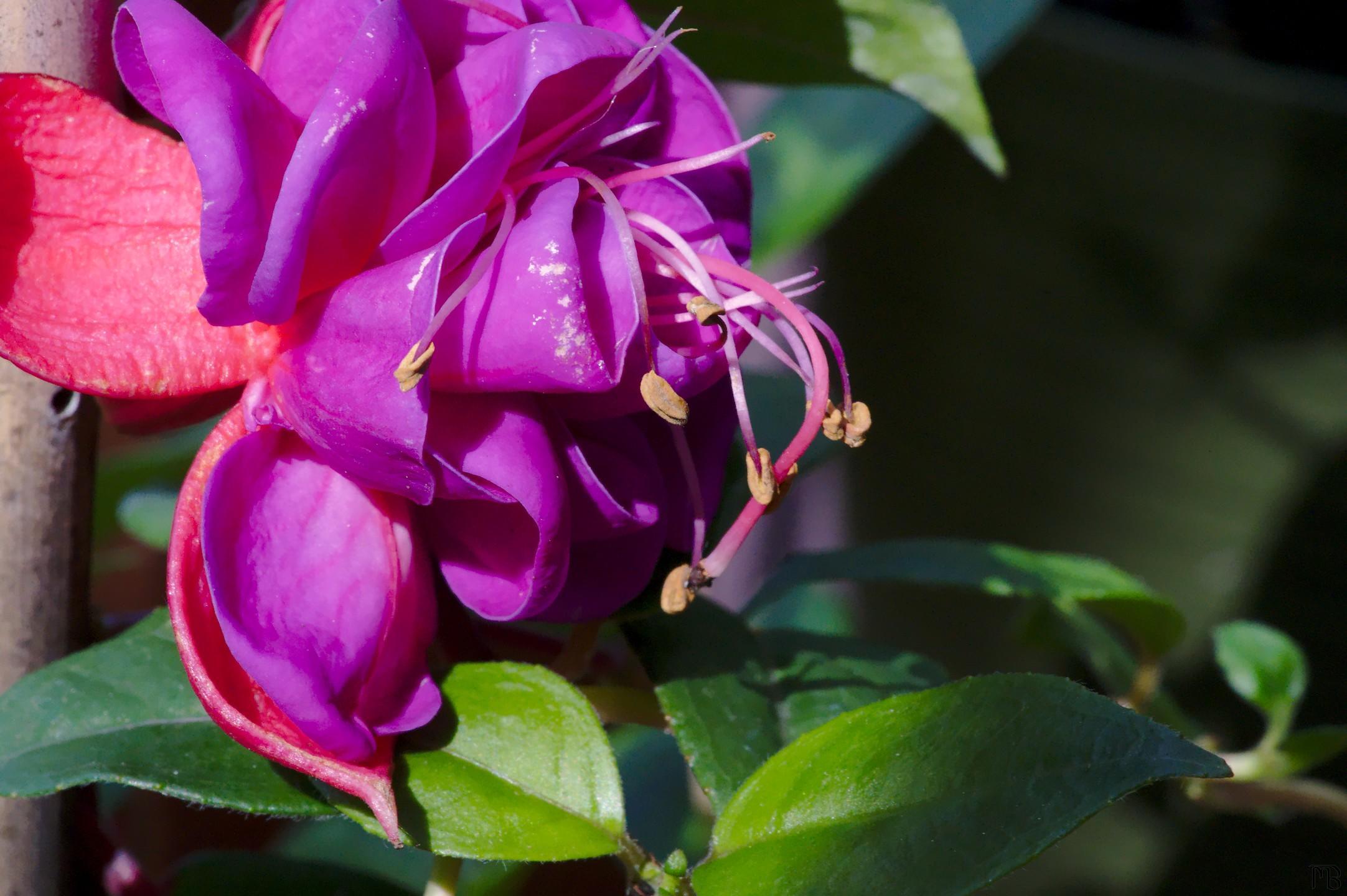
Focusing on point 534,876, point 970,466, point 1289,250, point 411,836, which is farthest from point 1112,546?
point 411,836

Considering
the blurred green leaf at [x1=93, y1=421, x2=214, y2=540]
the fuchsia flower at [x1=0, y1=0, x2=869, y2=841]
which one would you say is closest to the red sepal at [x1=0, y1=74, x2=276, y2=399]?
the fuchsia flower at [x1=0, y1=0, x2=869, y2=841]

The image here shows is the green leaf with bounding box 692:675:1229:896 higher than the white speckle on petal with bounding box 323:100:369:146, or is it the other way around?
the white speckle on petal with bounding box 323:100:369:146

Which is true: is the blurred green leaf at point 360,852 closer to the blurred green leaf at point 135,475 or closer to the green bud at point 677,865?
the blurred green leaf at point 135,475

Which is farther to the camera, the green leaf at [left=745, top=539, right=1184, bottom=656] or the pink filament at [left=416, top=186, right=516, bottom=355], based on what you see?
the green leaf at [left=745, top=539, right=1184, bottom=656]

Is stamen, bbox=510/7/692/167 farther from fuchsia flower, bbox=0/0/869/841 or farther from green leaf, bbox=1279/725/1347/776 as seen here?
green leaf, bbox=1279/725/1347/776

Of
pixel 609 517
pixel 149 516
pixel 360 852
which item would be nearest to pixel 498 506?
pixel 609 517

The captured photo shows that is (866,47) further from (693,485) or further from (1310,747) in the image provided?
(1310,747)

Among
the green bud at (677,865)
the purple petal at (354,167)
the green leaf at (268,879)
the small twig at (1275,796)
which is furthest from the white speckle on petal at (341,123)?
the small twig at (1275,796)

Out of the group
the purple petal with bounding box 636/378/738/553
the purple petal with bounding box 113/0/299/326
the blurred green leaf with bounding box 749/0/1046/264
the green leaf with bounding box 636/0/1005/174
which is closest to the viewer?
the purple petal with bounding box 113/0/299/326

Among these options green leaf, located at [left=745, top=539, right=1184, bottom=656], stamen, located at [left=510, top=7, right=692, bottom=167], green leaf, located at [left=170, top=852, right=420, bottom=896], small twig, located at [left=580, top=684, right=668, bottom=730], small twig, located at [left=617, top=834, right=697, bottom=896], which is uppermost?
stamen, located at [left=510, top=7, right=692, bottom=167]
